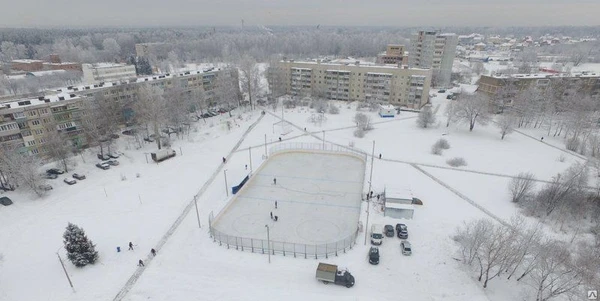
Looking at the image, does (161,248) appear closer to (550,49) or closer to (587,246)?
(587,246)

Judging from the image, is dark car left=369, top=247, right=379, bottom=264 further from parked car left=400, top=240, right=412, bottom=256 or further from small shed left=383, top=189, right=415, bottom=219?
small shed left=383, top=189, right=415, bottom=219

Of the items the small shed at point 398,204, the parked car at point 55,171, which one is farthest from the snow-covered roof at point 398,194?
the parked car at point 55,171

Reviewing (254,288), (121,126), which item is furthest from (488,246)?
(121,126)

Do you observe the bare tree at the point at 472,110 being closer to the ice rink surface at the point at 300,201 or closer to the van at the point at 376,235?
the ice rink surface at the point at 300,201

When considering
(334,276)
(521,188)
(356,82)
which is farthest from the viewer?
(356,82)

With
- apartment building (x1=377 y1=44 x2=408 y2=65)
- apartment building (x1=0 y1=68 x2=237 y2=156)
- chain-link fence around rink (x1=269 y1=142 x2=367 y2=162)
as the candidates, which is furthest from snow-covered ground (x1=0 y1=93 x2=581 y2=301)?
apartment building (x1=377 y1=44 x2=408 y2=65)

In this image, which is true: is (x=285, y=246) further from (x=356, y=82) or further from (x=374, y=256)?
(x=356, y=82)

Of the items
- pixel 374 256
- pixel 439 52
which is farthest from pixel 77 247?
pixel 439 52
